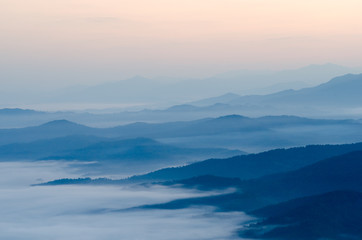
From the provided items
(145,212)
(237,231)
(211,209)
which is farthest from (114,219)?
(237,231)

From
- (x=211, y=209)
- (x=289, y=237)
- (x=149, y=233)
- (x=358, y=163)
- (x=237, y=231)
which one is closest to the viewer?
(x=289, y=237)

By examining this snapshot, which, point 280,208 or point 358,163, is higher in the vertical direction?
point 358,163

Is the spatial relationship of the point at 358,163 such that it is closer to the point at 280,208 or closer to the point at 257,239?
the point at 280,208

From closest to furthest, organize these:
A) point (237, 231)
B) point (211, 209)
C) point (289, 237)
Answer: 1. point (289, 237)
2. point (237, 231)
3. point (211, 209)

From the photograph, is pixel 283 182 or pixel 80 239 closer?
pixel 80 239

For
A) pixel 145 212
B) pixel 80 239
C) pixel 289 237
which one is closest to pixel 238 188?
pixel 145 212

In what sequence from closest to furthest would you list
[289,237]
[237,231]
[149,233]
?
[289,237] → [237,231] → [149,233]

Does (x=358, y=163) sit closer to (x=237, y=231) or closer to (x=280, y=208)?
(x=280, y=208)

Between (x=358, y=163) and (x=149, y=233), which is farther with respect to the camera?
(x=358, y=163)

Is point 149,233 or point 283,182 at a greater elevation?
point 283,182
